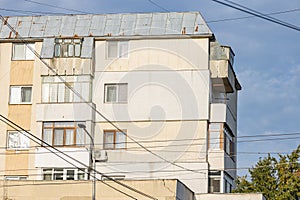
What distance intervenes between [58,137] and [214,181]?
919 cm

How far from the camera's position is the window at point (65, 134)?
42312 millimetres

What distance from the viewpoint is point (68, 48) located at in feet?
141

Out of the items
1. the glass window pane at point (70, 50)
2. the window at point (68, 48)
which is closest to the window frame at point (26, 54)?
the window at point (68, 48)

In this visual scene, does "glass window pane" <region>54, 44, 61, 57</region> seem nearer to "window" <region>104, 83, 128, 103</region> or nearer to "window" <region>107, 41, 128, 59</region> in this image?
"window" <region>107, 41, 128, 59</region>

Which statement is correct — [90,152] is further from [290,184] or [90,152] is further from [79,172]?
[290,184]

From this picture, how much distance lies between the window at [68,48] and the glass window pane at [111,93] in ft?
8.54

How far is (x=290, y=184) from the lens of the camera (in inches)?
1531

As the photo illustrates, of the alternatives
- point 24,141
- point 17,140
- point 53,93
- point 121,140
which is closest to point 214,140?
point 121,140

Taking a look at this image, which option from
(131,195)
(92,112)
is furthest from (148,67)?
(131,195)

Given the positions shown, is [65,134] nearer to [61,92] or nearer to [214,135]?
[61,92]

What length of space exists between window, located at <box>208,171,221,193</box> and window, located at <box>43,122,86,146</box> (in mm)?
7460

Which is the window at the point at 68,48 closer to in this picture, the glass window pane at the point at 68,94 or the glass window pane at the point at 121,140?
the glass window pane at the point at 68,94

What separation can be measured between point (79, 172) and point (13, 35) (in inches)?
361

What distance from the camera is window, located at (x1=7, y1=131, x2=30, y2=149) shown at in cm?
4334
